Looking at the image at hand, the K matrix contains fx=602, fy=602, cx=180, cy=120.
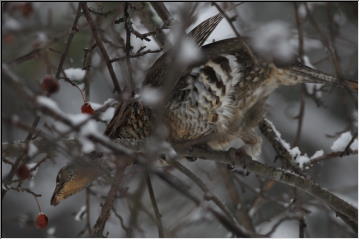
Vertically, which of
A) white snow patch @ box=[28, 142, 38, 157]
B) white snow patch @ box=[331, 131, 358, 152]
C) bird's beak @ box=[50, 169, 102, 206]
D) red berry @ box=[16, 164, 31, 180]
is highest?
white snow patch @ box=[331, 131, 358, 152]

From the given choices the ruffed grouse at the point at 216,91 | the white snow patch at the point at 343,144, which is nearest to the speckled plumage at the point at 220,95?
the ruffed grouse at the point at 216,91

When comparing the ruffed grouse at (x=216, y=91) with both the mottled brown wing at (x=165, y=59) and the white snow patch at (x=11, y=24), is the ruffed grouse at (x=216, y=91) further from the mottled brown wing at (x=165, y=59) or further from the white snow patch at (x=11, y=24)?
the white snow patch at (x=11, y=24)

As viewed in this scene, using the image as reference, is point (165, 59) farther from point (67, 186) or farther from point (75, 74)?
point (67, 186)

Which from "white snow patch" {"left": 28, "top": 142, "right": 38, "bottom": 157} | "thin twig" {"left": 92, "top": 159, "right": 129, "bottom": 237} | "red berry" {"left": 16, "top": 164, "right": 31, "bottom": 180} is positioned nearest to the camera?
"thin twig" {"left": 92, "top": 159, "right": 129, "bottom": 237}

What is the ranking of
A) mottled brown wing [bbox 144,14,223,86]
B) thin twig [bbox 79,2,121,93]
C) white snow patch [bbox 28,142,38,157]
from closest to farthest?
white snow patch [bbox 28,142,38,157] < thin twig [bbox 79,2,121,93] < mottled brown wing [bbox 144,14,223,86]

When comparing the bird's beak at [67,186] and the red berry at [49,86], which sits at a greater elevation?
the bird's beak at [67,186]

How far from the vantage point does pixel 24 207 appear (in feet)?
24.9

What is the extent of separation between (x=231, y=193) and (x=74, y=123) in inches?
96.1

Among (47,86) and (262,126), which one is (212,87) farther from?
(47,86)

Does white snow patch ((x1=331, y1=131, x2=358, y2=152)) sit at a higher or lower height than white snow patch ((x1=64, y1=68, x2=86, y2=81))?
lower

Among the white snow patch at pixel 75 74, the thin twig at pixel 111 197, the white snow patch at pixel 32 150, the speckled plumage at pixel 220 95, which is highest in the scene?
the white snow patch at pixel 75 74

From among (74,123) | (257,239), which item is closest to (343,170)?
(257,239)

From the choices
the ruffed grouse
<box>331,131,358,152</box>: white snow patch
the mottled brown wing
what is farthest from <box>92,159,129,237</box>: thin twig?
<box>331,131,358,152</box>: white snow patch

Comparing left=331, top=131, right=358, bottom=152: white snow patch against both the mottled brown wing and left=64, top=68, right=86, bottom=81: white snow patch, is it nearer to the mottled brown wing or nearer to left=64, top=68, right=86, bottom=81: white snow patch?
the mottled brown wing
